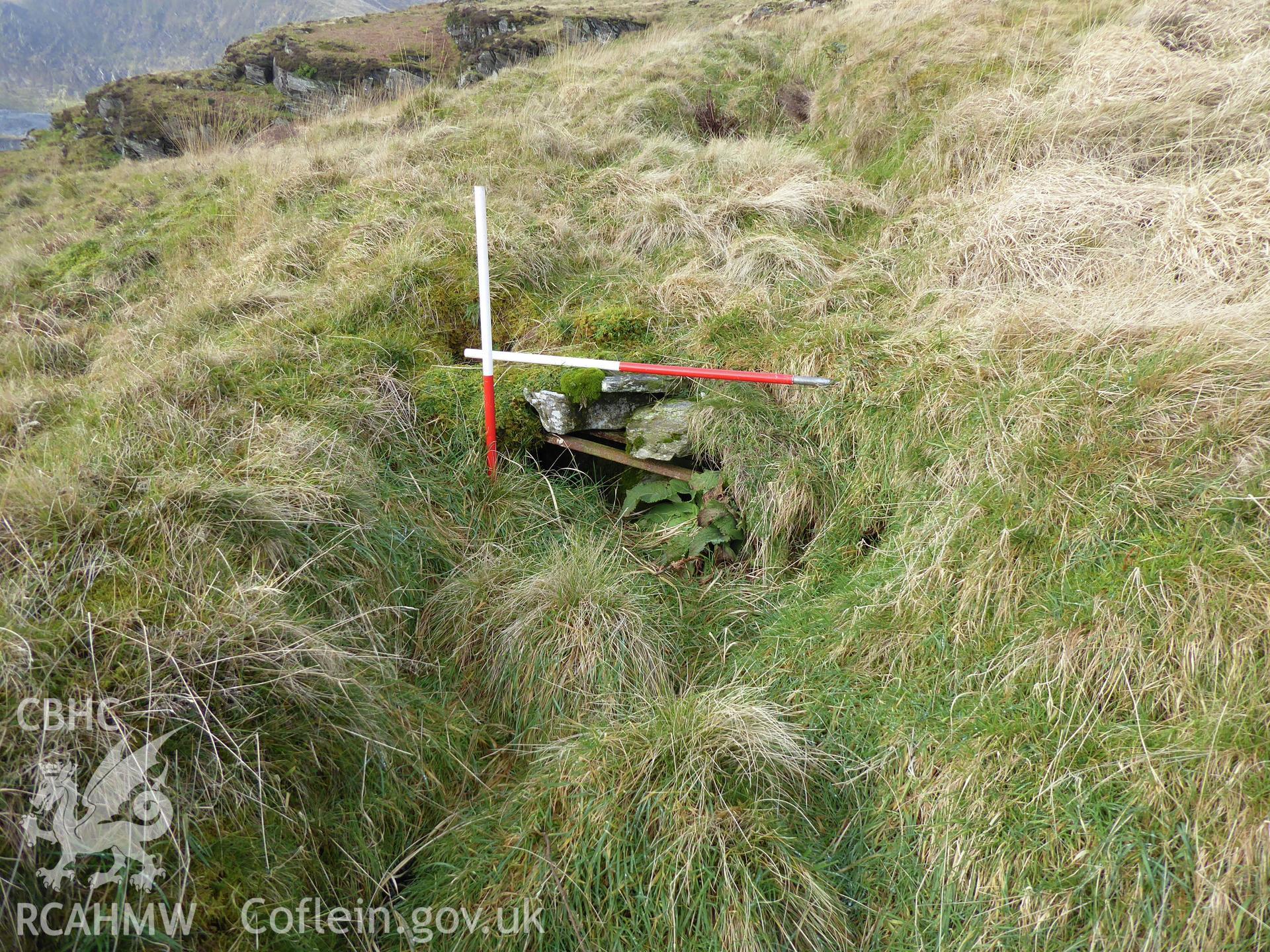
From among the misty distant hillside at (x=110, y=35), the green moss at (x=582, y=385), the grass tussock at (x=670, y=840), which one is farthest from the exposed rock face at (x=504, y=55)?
the misty distant hillside at (x=110, y=35)

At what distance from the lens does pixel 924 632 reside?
2.65 m

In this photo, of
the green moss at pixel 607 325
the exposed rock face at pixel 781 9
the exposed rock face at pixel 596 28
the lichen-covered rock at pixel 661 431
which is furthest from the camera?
the exposed rock face at pixel 596 28

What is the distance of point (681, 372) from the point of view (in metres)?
3.70

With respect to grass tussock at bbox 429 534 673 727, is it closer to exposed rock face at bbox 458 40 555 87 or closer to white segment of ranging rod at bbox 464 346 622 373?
white segment of ranging rod at bbox 464 346 622 373

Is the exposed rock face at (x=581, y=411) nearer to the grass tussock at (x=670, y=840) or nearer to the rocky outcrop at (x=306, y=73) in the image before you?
the grass tussock at (x=670, y=840)

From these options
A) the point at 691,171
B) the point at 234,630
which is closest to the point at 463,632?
the point at 234,630

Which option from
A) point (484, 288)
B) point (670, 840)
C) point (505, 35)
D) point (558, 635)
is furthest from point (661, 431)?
point (505, 35)

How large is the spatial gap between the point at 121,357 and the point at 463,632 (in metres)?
3.14

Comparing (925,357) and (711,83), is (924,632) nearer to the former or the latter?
(925,357)

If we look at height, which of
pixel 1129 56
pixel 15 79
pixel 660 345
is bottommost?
pixel 660 345

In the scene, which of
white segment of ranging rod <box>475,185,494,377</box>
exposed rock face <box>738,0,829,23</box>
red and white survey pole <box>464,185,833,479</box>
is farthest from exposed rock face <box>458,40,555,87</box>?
red and white survey pole <box>464,185,833,479</box>

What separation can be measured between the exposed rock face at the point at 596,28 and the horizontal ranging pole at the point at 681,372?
12195 mm

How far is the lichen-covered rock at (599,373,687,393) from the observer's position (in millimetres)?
4141

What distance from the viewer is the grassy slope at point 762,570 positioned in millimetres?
2068
